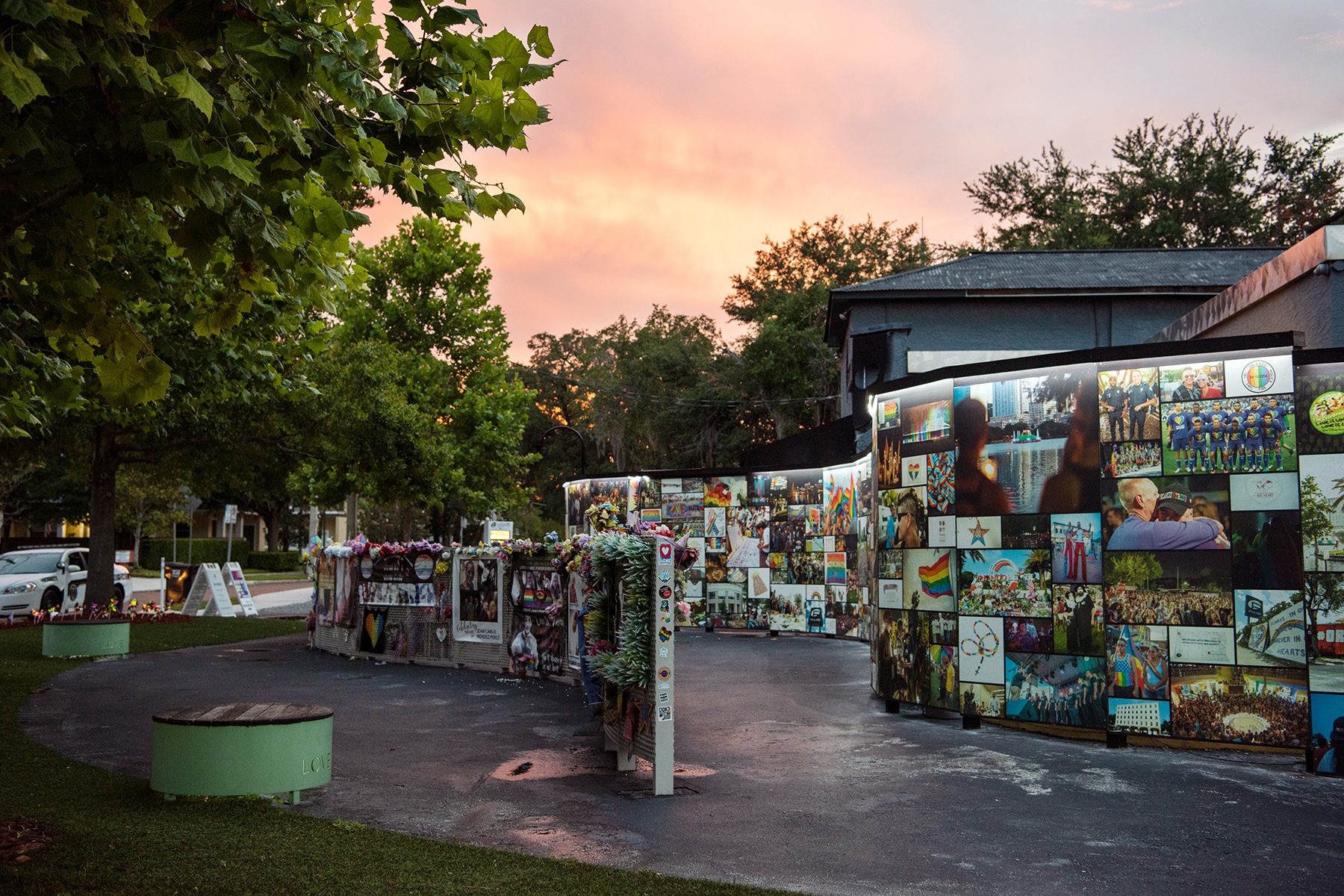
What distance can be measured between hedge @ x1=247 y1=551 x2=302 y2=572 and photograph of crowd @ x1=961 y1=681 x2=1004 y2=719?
56.1 m

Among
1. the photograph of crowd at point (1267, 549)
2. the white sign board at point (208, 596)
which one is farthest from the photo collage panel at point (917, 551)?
the white sign board at point (208, 596)

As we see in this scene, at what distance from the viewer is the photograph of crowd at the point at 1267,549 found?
918 centimetres

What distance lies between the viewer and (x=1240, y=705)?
→ 367 inches

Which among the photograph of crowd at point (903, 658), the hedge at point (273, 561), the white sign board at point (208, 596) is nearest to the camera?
the photograph of crowd at point (903, 658)

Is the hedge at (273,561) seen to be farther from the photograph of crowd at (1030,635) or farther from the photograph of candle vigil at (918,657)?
the photograph of crowd at (1030,635)

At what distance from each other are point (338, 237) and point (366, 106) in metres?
0.84

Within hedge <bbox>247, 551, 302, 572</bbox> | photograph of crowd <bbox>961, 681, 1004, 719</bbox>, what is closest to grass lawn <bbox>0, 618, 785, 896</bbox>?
photograph of crowd <bbox>961, 681, 1004, 719</bbox>

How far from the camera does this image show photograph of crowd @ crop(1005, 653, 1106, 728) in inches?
393

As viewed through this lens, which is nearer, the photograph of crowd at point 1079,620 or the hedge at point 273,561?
the photograph of crowd at point 1079,620

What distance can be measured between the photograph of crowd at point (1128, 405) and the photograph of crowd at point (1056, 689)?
6.96ft

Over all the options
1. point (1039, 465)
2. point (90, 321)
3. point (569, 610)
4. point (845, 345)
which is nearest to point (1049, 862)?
point (1039, 465)

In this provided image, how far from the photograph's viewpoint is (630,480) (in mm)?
26297

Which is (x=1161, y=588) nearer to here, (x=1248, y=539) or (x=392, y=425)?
(x=1248, y=539)

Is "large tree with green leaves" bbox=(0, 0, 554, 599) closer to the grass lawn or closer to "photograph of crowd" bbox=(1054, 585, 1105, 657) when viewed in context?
the grass lawn
